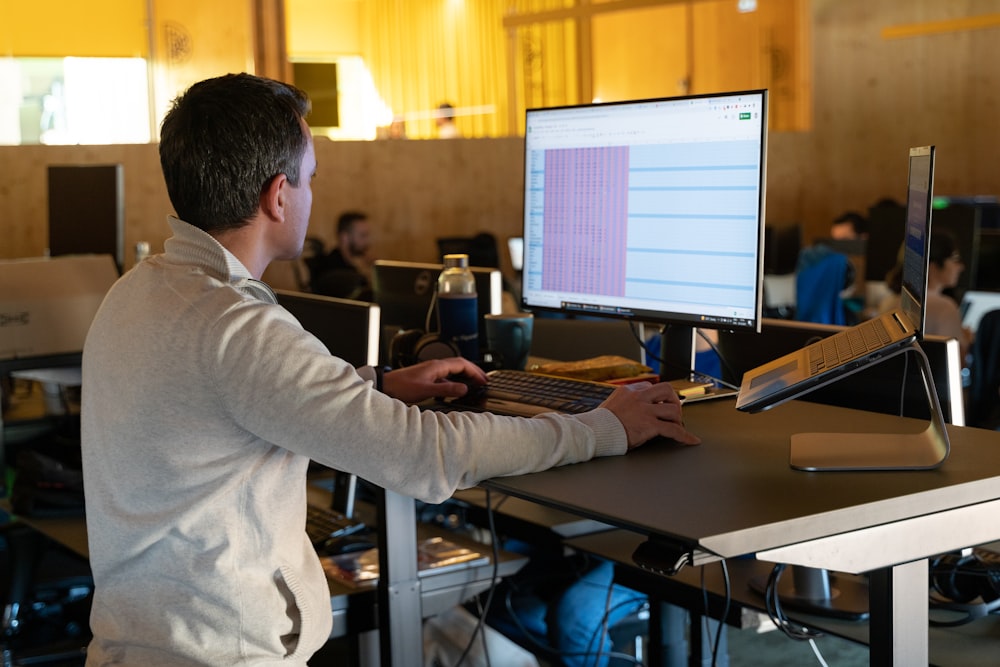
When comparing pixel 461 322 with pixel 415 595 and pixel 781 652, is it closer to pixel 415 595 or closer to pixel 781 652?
pixel 415 595

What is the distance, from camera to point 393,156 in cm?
795

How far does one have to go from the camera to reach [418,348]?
2.00 m

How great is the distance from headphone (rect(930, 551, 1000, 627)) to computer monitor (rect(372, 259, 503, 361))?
1.01 metres

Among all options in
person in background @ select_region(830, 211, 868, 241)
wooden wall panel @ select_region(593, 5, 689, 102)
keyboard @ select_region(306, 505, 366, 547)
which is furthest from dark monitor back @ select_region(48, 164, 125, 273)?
wooden wall panel @ select_region(593, 5, 689, 102)

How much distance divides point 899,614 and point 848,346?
0.31 metres

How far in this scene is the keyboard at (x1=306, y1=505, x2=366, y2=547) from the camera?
2.16m

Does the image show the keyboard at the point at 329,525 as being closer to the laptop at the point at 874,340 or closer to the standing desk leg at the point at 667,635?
the standing desk leg at the point at 667,635

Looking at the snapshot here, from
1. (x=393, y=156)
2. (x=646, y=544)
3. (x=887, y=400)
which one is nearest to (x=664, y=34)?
(x=393, y=156)

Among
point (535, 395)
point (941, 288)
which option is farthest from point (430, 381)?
point (941, 288)

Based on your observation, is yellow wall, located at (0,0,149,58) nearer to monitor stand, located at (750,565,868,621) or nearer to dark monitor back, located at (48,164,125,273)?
dark monitor back, located at (48,164,125,273)

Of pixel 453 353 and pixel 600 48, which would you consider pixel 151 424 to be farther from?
pixel 600 48

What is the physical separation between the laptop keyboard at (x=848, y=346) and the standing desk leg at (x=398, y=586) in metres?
0.78

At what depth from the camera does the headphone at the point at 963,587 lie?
5.26 ft

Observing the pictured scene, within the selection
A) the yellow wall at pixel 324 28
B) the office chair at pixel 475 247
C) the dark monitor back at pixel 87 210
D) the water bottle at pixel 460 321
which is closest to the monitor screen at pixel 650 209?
the water bottle at pixel 460 321
